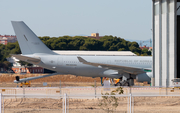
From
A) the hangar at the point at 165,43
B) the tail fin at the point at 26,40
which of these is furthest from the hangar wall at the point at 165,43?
the tail fin at the point at 26,40

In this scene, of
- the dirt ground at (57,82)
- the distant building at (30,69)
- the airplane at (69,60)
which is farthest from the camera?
the distant building at (30,69)

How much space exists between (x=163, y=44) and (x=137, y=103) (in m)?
10.7

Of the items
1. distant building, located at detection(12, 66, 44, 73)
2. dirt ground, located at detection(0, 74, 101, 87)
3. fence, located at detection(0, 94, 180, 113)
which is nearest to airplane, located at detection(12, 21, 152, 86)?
dirt ground, located at detection(0, 74, 101, 87)

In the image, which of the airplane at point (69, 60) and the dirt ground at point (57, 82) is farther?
the dirt ground at point (57, 82)

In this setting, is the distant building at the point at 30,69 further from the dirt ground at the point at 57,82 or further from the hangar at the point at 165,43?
the hangar at the point at 165,43

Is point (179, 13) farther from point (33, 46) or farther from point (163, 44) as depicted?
point (33, 46)

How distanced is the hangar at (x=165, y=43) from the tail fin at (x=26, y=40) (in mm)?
15617

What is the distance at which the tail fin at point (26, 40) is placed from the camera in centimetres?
3803

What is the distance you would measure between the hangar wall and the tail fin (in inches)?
615

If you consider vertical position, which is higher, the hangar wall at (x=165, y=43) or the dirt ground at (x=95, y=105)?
the hangar wall at (x=165, y=43)

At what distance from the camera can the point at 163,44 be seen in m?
29.2

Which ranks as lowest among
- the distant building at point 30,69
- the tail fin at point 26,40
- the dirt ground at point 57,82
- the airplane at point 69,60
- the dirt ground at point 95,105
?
the distant building at point 30,69

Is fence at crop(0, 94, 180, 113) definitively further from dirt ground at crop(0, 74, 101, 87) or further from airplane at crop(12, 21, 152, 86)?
dirt ground at crop(0, 74, 101, 87)

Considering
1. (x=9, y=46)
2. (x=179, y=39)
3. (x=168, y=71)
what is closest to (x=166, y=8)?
(x=168, y=71)
